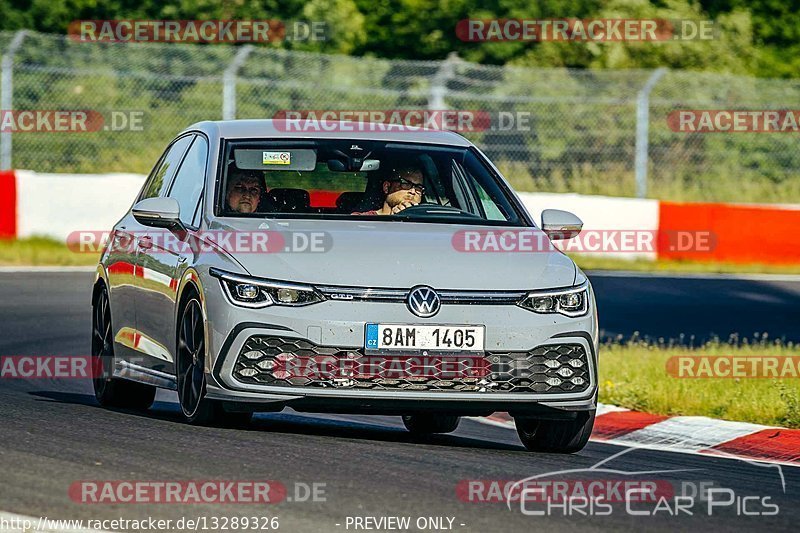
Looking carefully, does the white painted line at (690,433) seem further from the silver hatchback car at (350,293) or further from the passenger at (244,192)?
the passenger at (244,192)

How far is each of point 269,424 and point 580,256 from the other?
16.0 metres

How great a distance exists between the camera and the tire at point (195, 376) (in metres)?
8.37

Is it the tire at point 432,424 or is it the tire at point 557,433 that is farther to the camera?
the tire at point 432,424

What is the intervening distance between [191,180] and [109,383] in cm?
140

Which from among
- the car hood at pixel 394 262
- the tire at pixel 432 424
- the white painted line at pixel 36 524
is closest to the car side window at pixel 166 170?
the car hood at pixel 394 262

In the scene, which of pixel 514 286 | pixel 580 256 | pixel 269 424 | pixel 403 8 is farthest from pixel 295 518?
pixel 403 8

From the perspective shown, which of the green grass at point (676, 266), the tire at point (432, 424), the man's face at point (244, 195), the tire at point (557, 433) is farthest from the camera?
the green grass at point (676, 266)

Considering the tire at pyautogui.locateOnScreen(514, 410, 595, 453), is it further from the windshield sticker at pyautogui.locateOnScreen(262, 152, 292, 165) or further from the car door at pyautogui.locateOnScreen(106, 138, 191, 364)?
the car door at pyautogui.locateOnScreen(106, 138, 191, 364)

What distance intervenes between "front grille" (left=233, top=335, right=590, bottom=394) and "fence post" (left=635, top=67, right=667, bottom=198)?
18916mm

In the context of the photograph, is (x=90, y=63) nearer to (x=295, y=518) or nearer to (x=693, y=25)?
(x=693, y=25)

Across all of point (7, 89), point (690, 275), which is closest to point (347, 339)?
point (690, 275)

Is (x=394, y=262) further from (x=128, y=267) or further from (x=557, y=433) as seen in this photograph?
(x=128, y=267)

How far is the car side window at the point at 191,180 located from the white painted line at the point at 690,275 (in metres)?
13.2

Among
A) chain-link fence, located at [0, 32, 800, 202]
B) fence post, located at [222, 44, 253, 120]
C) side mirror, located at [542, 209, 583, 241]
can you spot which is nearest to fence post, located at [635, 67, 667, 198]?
chain-link fence, located at [0, 32, 800, 202]
